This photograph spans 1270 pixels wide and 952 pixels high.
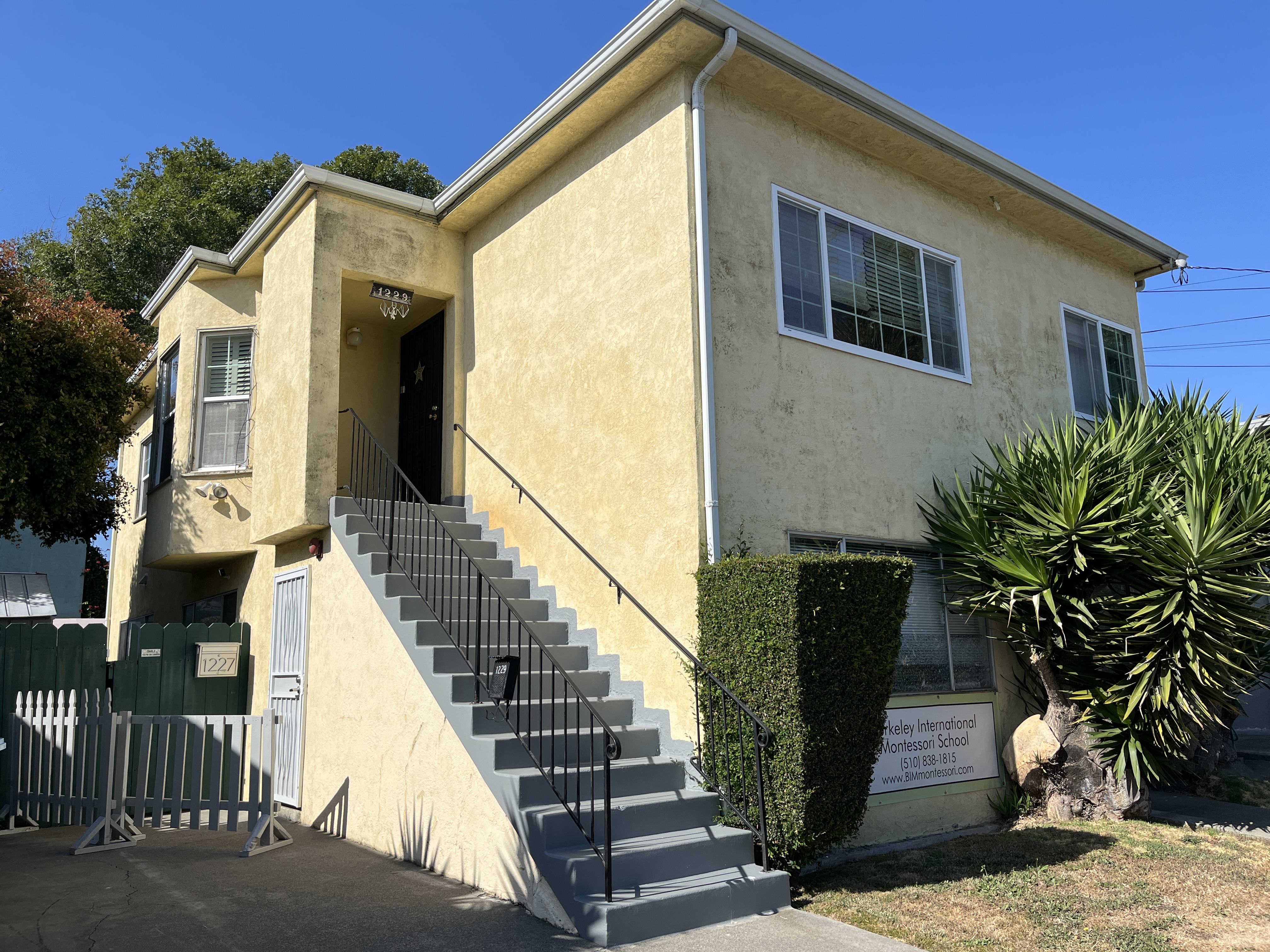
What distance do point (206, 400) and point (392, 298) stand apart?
314cm

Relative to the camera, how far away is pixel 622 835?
18.0ft

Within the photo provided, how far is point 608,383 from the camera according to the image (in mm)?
7652

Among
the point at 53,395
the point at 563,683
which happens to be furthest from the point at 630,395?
the point at 53,395

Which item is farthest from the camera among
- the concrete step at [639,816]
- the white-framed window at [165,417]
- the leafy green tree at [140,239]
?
the leafy green tree at [140,239]

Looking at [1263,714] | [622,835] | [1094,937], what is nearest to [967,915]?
[1094,937]

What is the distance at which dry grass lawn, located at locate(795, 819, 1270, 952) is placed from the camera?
4926 millimetres

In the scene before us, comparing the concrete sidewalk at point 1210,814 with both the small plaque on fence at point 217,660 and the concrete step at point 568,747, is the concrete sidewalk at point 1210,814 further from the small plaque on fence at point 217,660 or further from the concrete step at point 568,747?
the small plaque on fence at point 217,660

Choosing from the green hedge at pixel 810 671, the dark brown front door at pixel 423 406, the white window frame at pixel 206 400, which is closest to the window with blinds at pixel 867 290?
the green hedge at pixel 810 671

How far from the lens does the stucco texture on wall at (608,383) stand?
268 inches

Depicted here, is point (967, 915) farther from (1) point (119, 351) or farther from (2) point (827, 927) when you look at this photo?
(1) point (119, 351)

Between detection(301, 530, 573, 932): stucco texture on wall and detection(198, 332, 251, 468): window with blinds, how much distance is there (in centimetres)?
302

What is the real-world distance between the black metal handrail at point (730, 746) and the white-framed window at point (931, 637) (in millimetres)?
1681

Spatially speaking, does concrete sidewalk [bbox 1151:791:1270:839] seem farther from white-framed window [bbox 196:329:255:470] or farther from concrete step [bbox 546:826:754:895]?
white-framed window [bbox 196:329:255:470]

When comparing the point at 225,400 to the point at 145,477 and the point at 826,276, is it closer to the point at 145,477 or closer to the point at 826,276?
the point at 145,477
